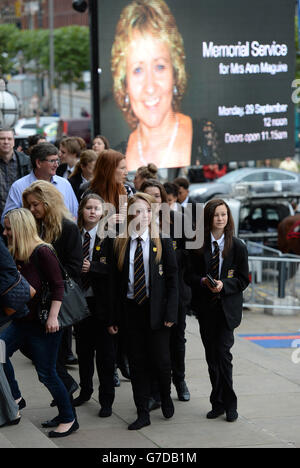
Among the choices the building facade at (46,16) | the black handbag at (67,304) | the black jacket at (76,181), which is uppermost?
the building facade at (46,16)

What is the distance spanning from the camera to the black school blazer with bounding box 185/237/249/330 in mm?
7184

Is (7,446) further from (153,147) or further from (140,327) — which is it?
(153,147)

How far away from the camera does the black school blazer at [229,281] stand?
7.18 meters

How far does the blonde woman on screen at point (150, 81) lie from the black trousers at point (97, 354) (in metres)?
7.19

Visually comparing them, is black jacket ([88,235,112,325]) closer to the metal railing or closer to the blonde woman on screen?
the blonde woman on screen

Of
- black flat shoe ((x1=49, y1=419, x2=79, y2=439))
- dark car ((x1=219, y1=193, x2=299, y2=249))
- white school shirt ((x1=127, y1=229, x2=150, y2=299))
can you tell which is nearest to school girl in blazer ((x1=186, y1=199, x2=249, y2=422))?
white school shirt ((x1=127, y1=229, x2=150, y2=299))

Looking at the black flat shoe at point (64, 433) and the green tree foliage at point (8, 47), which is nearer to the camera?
the black flat shoe at point (64, 433)

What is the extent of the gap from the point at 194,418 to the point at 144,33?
8.62m

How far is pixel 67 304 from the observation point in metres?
6.47

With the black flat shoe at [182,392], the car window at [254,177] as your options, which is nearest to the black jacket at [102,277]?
the black flat shoe at [182,392]

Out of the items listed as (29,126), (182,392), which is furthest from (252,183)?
(29,126)

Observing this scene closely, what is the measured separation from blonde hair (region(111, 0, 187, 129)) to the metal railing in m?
3.06

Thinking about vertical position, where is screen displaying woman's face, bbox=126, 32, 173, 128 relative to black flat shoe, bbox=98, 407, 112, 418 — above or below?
above

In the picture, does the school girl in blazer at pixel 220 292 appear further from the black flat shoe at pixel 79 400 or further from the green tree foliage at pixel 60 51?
the green tree foliage at pixel 60 51
